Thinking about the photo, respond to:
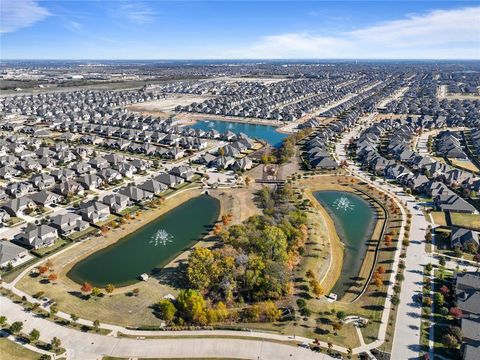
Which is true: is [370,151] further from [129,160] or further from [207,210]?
[129,160]

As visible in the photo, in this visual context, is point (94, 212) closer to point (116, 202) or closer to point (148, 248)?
point (116, 202)

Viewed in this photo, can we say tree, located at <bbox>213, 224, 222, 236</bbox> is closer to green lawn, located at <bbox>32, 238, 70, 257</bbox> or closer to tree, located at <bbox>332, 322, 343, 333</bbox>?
green lawn, located at <bbox>32, 238, 70, 257</bbox>

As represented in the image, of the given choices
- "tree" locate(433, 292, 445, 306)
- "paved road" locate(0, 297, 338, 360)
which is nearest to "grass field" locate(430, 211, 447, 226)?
"tree" locate(433, 292, 445, 306)

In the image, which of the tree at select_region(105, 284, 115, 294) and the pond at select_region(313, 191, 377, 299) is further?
the pond at select_region(313, 191, 377, 299)

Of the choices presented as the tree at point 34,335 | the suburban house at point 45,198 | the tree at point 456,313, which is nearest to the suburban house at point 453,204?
the tree at point 456,313

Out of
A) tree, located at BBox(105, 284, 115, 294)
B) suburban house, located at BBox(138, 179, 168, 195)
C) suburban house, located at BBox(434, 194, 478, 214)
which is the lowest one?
tree, located at BBox(105, 284, 115, 294)

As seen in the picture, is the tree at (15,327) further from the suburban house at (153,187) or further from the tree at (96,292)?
the suburban house at (153,187)

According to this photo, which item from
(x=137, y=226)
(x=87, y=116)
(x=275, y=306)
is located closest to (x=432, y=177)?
(x=275, y=306)

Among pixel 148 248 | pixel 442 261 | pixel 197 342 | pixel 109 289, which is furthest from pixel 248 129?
pixel 197 342
